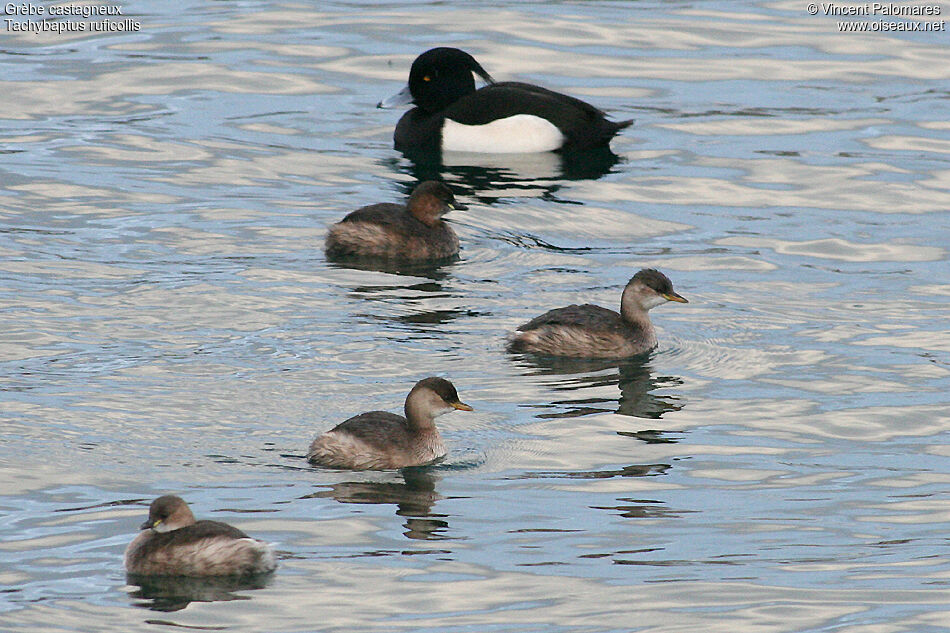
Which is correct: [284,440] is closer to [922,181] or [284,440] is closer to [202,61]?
[922,181]

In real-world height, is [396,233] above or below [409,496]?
above

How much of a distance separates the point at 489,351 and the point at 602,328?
0.97 meters

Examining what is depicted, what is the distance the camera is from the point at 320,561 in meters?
9.92

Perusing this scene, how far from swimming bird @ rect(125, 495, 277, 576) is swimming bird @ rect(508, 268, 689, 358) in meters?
4.67

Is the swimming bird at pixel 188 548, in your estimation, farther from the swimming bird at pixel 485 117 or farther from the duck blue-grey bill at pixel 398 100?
the duck blue-grey bill at pixel 398 100

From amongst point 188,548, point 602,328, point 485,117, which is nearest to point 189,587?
point 188,548

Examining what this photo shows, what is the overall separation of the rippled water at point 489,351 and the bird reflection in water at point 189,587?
0.05 m

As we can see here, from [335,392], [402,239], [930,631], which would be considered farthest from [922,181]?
[930,631]

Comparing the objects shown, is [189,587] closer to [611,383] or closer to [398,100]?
[611,383]

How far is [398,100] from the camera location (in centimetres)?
2262

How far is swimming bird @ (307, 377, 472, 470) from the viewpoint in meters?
11.4

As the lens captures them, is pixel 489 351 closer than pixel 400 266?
Yes

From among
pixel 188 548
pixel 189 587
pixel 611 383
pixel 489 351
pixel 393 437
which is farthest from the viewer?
pixel 489 351

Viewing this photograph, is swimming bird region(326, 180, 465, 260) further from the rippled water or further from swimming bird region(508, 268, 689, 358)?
swimming bird region(508, 268, 689, 358)
